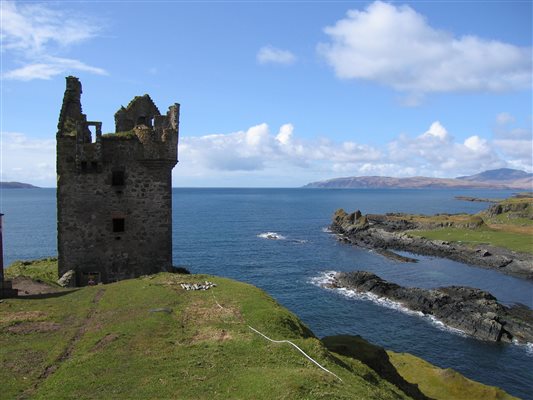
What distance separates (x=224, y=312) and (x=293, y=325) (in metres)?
3.21

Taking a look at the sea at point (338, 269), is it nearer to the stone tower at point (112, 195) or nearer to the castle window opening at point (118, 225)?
the stone tower at point (112, 195)

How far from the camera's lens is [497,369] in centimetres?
3956

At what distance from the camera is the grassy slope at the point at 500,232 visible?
8503 cm

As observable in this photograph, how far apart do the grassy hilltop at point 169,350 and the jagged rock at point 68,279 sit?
4.51 meters

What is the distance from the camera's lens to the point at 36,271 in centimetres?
3195

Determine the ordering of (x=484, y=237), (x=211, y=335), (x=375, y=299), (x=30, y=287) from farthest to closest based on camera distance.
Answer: (x=484, y=237), (x=375, y=299), (x=30, y=287), (x=211, y=335)

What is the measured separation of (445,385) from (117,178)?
26.3 metres

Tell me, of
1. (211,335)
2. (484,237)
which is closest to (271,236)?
(484,237)

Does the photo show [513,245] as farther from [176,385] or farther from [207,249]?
[176,385]

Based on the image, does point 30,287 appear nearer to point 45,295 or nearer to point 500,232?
point 45,295

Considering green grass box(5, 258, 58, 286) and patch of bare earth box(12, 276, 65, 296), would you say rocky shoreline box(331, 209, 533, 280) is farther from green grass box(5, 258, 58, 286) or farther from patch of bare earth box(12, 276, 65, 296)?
patch of bare earth box(12, 276, 65, 296)

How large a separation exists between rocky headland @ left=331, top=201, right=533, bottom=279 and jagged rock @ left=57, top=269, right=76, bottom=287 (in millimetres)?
66655

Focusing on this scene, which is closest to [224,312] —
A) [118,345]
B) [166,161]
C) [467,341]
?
[118,345]

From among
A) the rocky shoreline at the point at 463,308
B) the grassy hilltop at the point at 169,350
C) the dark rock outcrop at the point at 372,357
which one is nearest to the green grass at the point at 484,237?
the rocky shoreline at the point at 463,308
